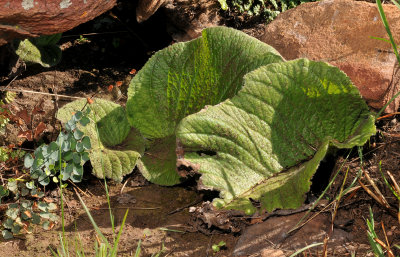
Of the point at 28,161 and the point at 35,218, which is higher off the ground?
the point at 28,161

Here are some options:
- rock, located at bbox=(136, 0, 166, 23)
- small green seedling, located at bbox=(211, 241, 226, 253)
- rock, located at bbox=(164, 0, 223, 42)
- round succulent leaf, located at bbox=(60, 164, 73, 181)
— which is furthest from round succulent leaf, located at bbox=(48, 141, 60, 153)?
rock, located at bbox=(164, 0, 223, 42)

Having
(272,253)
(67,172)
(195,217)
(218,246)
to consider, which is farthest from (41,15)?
(272,253)

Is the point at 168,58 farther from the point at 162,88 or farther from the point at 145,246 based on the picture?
the point at 145,246

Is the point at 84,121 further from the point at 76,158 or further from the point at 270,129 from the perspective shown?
the point at 270,129

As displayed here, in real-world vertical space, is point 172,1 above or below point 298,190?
above

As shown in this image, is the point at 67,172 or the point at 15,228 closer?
the point at 15,228

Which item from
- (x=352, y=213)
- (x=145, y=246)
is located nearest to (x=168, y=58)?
(x=145, y=246)

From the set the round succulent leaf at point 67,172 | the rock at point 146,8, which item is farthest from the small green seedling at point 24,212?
the rock at point 146,8
